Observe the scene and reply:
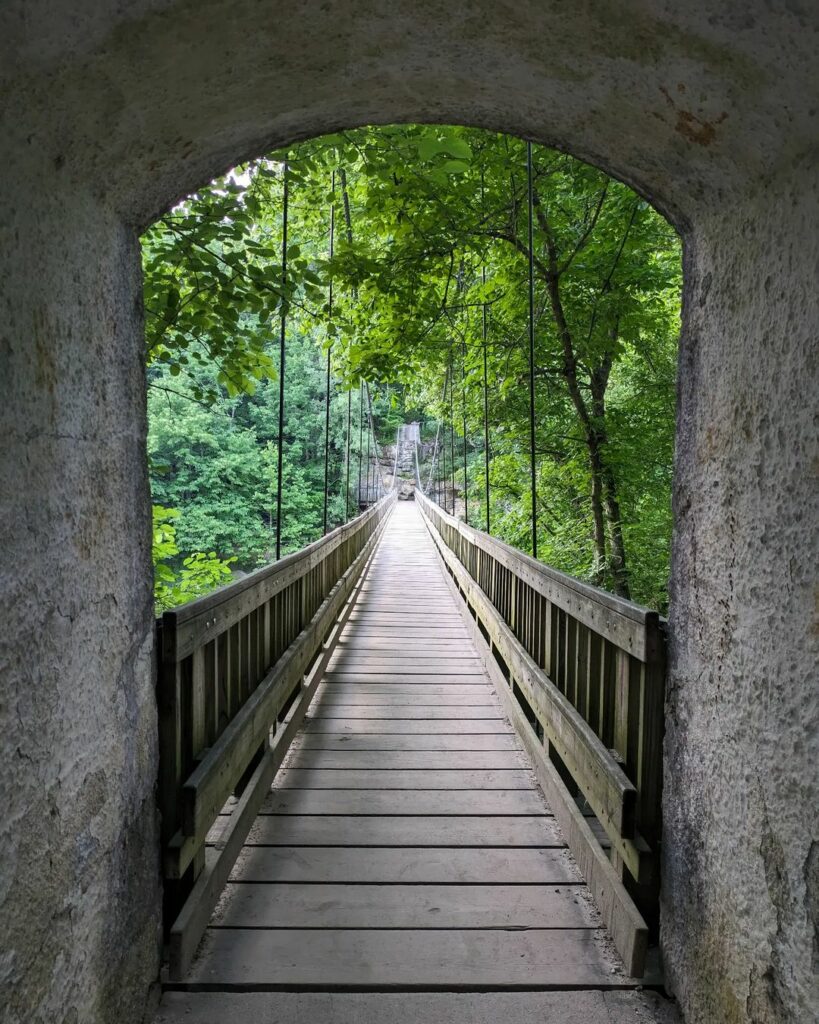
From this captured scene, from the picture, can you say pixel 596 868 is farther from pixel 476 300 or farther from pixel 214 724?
pixel 476 300

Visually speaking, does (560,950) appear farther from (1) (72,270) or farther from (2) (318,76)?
(2) (318,76)

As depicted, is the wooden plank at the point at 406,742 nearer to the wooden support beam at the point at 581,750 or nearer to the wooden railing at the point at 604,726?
the wooden railing at the point at 604,726

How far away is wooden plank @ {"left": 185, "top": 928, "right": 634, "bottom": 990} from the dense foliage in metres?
1.80

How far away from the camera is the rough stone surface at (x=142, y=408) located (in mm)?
1103

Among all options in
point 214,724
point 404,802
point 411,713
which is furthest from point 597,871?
point 411,713

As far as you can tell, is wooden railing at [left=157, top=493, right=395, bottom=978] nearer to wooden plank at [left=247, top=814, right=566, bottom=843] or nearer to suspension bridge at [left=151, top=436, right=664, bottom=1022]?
suspension bridge at [left=151, top=436, right=664, bottom=1022]

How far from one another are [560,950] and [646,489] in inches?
226

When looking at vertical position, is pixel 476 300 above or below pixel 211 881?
above

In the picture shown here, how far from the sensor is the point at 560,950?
1.80 meters

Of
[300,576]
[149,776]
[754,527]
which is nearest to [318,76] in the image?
[754,527]

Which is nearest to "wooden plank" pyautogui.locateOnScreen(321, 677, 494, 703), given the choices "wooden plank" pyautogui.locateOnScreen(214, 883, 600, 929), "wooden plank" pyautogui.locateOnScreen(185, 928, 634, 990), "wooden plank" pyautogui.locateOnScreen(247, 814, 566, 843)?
"wooden plank" pyautogui.locateOnScreen(247, 814, 566, 843)

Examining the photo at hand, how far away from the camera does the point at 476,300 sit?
230 inches

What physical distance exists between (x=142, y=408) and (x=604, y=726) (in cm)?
152

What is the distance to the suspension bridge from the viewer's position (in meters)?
1.71
